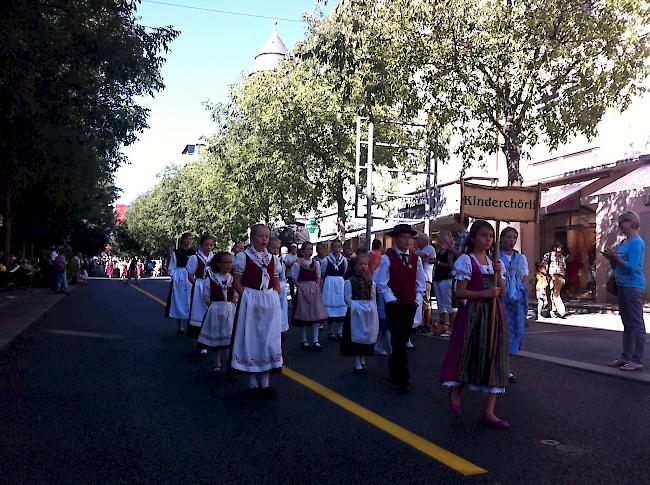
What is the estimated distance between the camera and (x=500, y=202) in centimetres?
649

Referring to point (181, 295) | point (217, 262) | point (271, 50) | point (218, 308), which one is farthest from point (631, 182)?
point (271, 50)

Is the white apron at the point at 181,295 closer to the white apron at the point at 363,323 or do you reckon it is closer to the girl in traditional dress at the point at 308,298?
the girl in traditional dress at the point at 308,298

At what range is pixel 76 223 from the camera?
129 ft

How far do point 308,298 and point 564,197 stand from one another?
10.8 metres

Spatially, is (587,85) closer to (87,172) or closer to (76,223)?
(87,172)

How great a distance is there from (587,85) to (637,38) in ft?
4.15

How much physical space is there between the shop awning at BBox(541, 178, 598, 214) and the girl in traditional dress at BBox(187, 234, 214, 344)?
11706 millimetres

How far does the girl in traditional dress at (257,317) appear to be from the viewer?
Answer: 6812 mm

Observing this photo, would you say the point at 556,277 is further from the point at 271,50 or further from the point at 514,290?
the point at 271,50

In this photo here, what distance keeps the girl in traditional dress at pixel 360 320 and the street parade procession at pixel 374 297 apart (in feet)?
0.09

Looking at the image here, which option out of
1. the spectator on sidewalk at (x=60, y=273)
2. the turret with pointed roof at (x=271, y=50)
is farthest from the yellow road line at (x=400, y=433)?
the turret with pointed roof at (x=271, y=50)

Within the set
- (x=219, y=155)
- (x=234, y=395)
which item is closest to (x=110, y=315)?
(x=234, y=395)

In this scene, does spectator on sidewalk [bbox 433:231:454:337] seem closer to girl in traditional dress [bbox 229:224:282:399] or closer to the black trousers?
Answer: the black trousers

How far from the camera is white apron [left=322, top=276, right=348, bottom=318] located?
12078 mm
